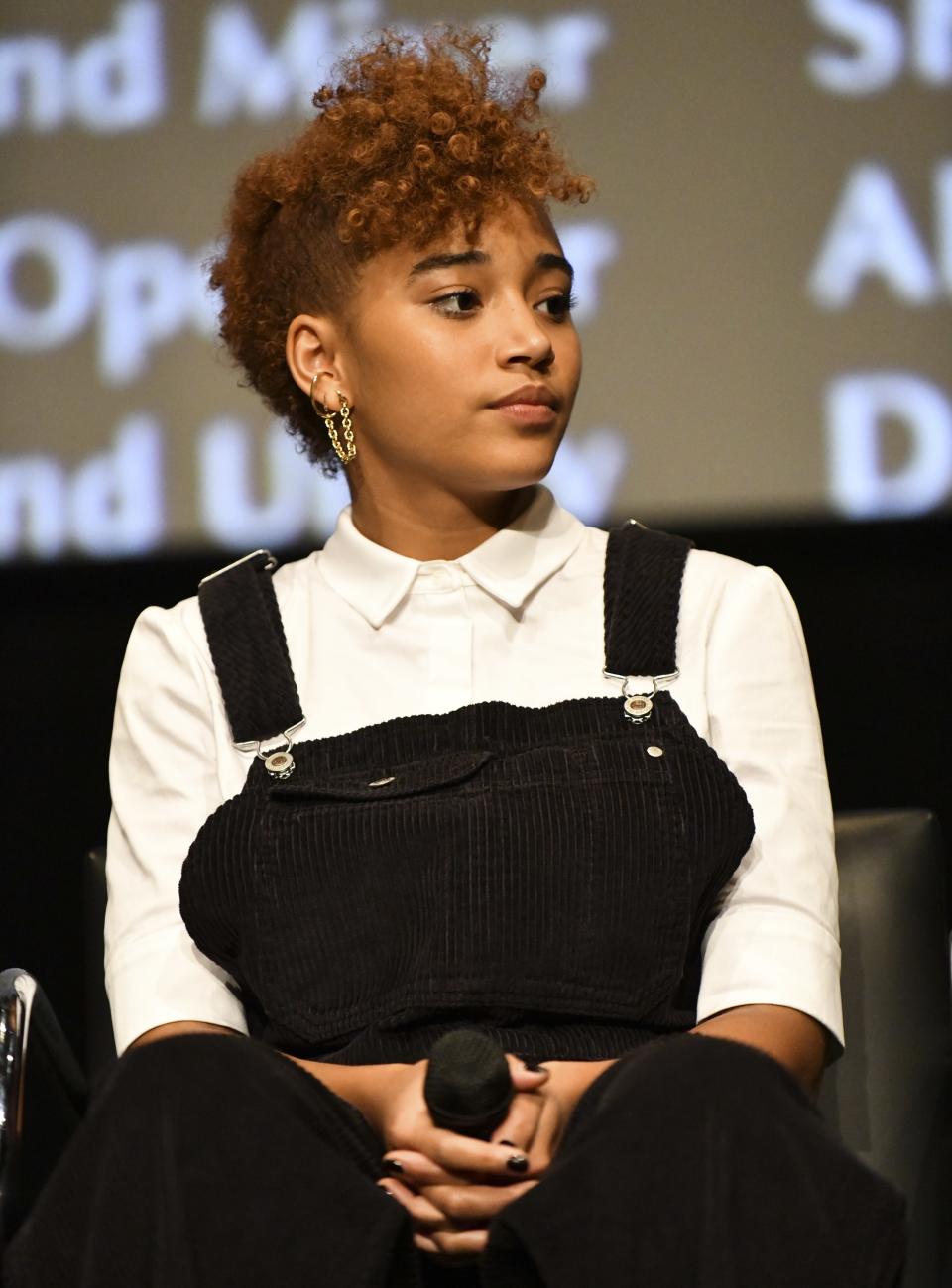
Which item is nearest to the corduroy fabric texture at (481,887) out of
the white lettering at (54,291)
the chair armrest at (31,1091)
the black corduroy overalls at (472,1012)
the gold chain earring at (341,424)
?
the black corduroy overalls at (472,1012)

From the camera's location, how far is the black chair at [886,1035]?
5.76 feet

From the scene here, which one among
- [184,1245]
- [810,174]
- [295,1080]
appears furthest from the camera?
[810,174]

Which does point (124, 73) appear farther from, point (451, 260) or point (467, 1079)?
point (467, 1079)

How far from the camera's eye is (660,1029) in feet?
5.39

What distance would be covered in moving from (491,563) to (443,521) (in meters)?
0.08

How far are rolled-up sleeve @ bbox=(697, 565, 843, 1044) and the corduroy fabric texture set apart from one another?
40 mm

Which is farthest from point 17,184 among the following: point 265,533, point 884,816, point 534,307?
point 884,816

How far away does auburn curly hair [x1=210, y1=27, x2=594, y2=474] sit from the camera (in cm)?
184

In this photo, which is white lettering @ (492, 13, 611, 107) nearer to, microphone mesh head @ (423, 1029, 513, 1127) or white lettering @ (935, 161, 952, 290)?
white lettering @ (935, 161, 952, 290)

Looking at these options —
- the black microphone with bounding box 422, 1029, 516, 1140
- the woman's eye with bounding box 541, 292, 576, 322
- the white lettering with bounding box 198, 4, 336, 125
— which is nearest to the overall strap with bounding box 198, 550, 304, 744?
the woman's eye with bounding box 541, 292, 576, 322

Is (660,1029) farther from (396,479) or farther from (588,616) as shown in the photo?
(396,479)

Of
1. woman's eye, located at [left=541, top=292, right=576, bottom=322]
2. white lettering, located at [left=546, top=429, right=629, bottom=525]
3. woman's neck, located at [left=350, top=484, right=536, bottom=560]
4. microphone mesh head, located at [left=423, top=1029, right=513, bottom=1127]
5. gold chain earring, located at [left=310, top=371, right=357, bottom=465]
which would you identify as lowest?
microphone mesh head, located at [left=423, top=1029, right=513, bottom=1127]

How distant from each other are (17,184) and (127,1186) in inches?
77.8

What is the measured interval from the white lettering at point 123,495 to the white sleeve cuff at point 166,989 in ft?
3.84
